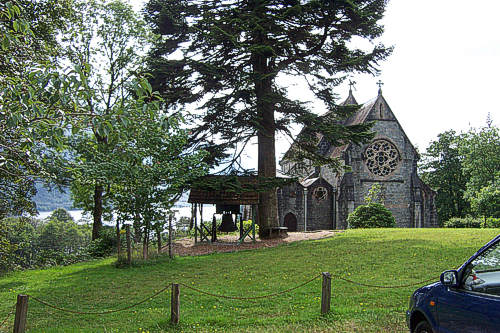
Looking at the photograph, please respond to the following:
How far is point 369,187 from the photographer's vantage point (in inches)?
1419

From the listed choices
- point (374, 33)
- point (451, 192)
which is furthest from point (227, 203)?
point (451, 192)

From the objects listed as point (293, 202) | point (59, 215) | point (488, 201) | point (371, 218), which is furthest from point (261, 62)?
point (59, 215)

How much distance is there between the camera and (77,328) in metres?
7.35

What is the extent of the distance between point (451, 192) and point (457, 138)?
21.5 feet

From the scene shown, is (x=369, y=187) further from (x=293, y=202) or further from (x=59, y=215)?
(x=59, y=215)

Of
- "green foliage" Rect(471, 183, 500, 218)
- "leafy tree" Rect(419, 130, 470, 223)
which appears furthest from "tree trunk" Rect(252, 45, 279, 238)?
"leafy tree" Rect(419, 130, 470, 223)

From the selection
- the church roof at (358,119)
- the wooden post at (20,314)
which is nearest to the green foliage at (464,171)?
the church roof at (358,119)

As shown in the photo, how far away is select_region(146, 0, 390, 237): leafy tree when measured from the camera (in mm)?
18172

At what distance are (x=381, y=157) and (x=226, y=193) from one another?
2241cm

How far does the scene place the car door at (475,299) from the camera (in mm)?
3623

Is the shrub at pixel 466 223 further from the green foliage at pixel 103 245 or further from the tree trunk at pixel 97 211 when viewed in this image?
the tree trunk at pixel 97 211

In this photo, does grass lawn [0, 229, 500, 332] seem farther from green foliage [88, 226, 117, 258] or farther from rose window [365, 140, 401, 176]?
rose window [365, 140, 401, 176]

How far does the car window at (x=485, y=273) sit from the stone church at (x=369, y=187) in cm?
2996

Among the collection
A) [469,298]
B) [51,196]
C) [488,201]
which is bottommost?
[469,298]
